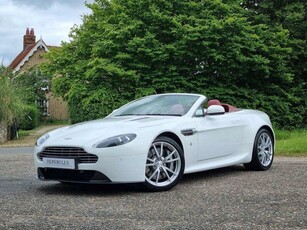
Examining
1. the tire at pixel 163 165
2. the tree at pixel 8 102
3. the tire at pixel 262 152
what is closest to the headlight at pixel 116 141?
the tire at pixel 163 165

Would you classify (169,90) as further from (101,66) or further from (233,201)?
(233,201)

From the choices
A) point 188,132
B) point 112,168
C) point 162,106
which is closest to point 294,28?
point 162,106

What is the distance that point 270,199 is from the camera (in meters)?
5.55

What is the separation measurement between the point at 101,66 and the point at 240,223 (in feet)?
62.2

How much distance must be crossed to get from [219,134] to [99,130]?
6.54 ft

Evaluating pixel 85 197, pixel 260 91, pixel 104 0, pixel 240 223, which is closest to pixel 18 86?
pixel 104 0

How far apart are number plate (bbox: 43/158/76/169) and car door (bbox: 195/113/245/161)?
1902 millimetres

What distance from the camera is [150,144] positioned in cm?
616

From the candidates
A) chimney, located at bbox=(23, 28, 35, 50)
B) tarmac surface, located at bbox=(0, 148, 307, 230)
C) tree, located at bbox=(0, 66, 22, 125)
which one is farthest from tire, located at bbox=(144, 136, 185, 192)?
chimney, located at bbox=(23, 28, 35, 50)

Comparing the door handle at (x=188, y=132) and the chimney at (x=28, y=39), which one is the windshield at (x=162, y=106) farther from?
the chimney at (x=28, y=39)

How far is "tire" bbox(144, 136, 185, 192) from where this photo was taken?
20.4 ft

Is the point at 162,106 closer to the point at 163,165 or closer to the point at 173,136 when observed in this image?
the point at 173,136

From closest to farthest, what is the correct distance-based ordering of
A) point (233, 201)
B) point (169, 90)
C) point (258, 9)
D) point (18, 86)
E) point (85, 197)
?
point (233, 201), point (85, 197), point (18, 86), point (169, 90), point (258, 9)

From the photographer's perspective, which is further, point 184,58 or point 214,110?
point 184,58
